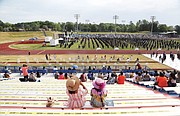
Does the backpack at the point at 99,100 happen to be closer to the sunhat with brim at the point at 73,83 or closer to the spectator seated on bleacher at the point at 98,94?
the spectator seated on bleacher at the point at 98,94

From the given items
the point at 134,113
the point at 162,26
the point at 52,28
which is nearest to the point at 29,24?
the point at 52,28

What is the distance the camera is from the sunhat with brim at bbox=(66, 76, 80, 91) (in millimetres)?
4324

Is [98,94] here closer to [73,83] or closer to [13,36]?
[73,83]

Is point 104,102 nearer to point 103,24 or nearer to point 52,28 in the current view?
point 52,28

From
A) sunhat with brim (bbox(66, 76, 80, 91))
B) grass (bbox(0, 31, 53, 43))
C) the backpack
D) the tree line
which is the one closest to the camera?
sunhat with brim (bbox(66, 76, 80, 91))

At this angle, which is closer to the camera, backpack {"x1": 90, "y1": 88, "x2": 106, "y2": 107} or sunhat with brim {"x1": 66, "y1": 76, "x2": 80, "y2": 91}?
sunhat with brim {"x1": 66, "y1": 76, "x2": 80, "y2": 91}

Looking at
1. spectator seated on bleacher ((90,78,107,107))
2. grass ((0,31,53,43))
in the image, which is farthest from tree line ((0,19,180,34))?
spectator seated on bleacher ((90,78,107,107))

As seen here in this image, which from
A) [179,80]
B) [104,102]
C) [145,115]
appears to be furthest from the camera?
[179,80]

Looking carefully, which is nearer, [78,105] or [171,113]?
[171,113]

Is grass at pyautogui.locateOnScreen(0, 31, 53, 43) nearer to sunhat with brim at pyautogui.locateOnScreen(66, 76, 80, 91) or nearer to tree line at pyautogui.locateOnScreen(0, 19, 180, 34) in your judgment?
tree line at pyautogui.locateOnScreen(0, 19, 180, 34)

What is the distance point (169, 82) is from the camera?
9586mm

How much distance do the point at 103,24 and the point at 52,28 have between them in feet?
106

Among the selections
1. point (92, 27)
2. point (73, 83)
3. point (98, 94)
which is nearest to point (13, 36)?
point (92, 27)

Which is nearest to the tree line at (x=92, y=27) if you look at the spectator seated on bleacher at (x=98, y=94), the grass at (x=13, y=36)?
the grass at (x=13, y=36)
